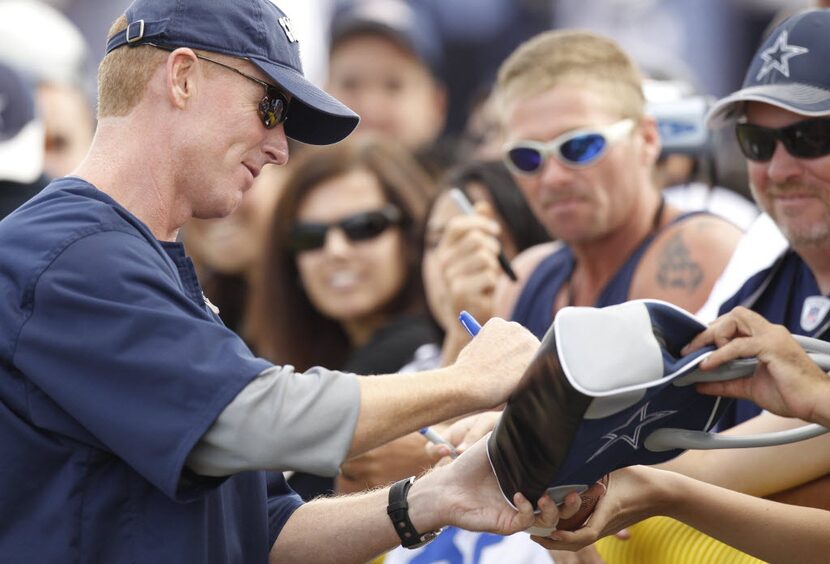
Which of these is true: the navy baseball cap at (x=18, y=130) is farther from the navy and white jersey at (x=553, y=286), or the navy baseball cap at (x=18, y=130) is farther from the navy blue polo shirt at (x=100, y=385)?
the navy blue polo shirt at (x=100, y=385)

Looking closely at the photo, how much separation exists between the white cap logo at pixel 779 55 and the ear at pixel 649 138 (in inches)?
48.4

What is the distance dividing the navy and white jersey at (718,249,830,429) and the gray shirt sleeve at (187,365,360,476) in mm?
1424

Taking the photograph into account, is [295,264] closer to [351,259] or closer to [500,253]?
[351,259]

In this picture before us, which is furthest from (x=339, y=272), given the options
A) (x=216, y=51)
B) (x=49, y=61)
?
(x=216, y=51)

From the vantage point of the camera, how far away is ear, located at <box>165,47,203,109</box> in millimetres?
2904

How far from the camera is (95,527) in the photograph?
2764 millimetres

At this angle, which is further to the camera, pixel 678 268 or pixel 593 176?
pixel 593 176

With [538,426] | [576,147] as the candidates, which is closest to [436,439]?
[538,426]

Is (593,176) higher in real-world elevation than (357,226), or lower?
higher

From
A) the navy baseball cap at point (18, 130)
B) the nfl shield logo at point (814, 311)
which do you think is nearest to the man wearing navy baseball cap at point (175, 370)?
the nfl shield logo at point (814, 311)

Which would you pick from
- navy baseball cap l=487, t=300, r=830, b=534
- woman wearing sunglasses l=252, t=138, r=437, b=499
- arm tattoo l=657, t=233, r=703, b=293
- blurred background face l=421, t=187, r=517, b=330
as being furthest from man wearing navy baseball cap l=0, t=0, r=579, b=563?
woman wearing sunglasses l=252, t=138, r=437, b=499

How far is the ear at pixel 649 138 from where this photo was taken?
482 centimetres

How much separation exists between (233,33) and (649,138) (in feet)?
7.63

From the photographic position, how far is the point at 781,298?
3.60m
